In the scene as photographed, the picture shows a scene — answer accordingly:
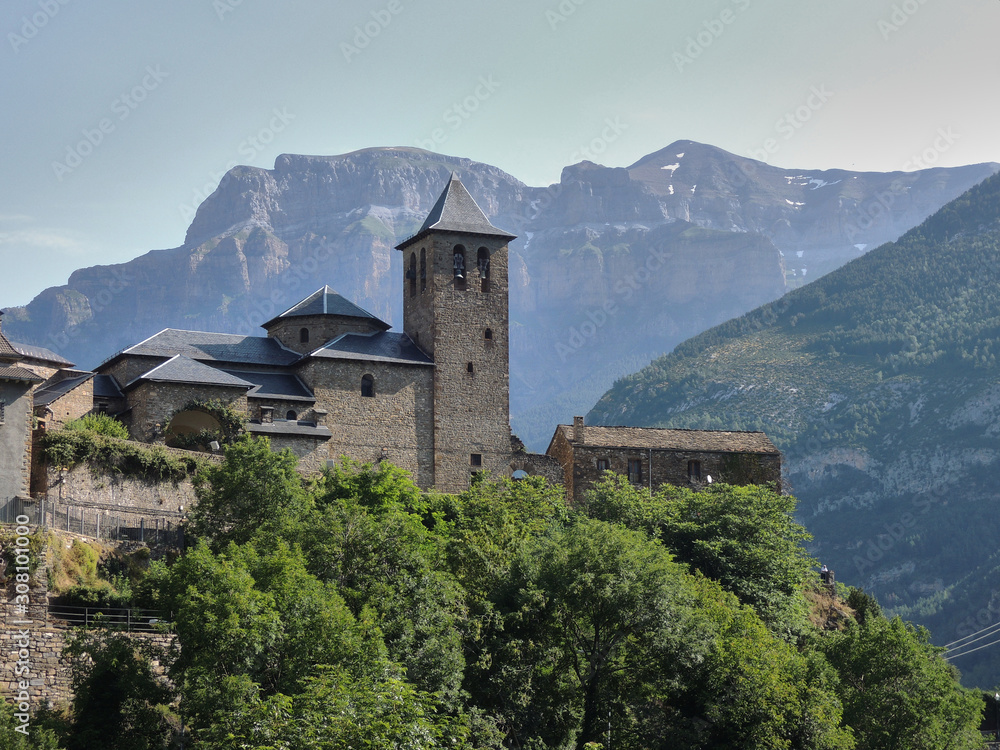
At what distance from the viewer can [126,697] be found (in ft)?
101

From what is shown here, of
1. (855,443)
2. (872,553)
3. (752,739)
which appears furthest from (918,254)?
(752,739)

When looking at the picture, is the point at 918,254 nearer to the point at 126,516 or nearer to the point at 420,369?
the point at 420,369

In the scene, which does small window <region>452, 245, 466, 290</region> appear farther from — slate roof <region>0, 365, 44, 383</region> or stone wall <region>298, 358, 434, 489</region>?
slate roof <region>0, 365, 44, 383</region>

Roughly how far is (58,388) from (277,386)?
32.5 ft

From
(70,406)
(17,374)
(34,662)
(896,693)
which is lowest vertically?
(896,693)

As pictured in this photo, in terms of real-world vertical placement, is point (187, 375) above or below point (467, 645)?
above

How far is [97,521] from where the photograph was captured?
4231 centimetres

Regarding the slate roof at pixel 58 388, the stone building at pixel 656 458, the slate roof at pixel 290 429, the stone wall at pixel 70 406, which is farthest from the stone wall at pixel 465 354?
the slate roof at pixel 58 388

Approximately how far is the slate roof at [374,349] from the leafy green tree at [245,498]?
58.6 ft

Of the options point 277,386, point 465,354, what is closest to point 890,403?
point 465,354

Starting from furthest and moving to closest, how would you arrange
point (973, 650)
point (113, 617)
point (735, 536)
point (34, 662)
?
point (973, 650)
point (735, 536)
point (113, 617)
point (34, 662)

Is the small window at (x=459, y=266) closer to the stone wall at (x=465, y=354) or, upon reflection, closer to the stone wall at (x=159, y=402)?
the stone wall at (x=465, y=354)

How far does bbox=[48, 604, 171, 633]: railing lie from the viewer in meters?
35.2

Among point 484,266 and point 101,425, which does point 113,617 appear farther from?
point 484,266
